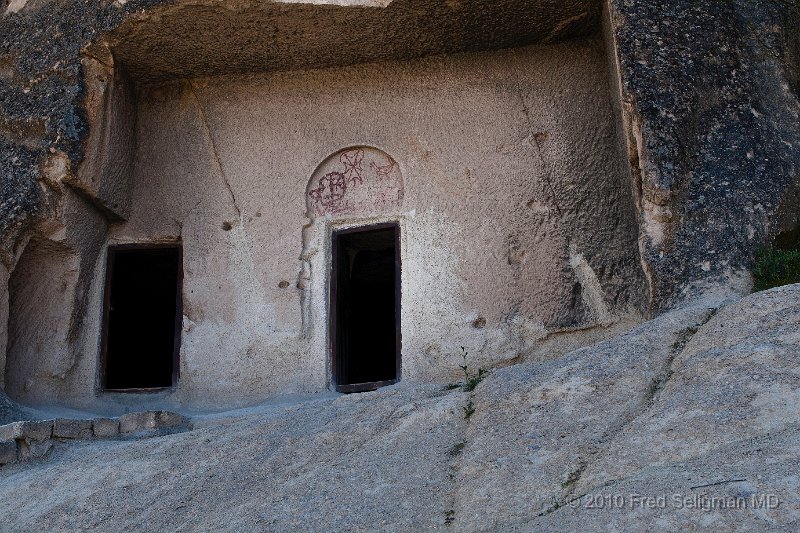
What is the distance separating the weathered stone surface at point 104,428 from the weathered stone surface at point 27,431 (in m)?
0.27

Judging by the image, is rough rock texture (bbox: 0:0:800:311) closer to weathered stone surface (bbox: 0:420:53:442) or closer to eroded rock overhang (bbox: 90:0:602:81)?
eroded rock overhang (bbox: 90:0:602:81)

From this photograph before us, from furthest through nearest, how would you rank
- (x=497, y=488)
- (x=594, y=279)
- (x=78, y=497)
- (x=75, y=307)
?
1. (x=75, y=307)
2. (x=594, y=279)
3. (x=78, y=497)
4. (x=497, y=488)

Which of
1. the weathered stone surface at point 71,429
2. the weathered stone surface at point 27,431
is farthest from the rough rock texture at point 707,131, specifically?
the weathered stone surface at point 27,431

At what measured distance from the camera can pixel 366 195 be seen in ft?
25.2

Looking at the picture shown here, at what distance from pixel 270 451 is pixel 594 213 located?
309cm

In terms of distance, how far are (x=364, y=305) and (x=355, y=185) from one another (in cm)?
383

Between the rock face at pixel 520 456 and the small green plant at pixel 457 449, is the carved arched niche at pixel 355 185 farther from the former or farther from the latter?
the small green plant at pixel 457 449

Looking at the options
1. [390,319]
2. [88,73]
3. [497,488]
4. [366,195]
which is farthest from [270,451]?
[390,319]

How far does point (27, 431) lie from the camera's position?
6.09m

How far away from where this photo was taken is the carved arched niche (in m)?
→ 7.64

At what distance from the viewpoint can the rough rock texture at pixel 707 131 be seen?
6223 millimetres

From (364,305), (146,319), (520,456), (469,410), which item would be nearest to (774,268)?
(469,410)

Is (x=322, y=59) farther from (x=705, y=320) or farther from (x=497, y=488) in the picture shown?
(x=497, y=488)

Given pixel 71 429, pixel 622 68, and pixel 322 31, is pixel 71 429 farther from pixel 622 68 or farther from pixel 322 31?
pixel 622 68
